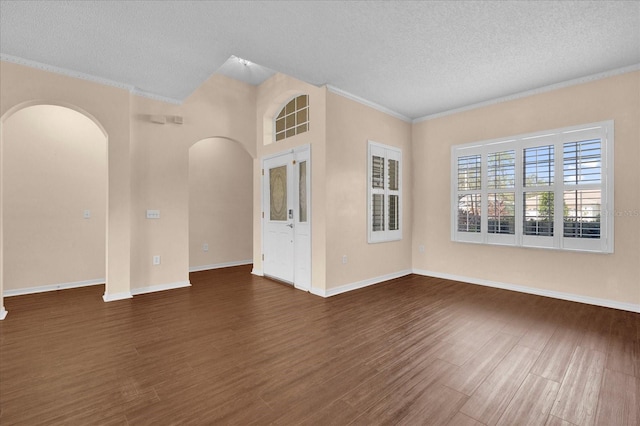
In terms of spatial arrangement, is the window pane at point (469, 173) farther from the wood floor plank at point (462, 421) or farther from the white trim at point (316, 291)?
the wood floor plank at point (462, 421)

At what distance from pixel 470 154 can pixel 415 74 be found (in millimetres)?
1824

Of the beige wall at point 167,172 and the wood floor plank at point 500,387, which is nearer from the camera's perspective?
the wood floor plank at point 500,387

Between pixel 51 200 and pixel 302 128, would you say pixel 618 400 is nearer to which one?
pixel 302 128

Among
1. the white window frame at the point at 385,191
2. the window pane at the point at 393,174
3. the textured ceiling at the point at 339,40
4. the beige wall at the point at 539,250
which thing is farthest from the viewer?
the window pane at the point at 393,174

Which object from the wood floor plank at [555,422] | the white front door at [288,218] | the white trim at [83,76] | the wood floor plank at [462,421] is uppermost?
the white trim at [83,76]

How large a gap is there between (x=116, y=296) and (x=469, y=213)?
5344 millimetres

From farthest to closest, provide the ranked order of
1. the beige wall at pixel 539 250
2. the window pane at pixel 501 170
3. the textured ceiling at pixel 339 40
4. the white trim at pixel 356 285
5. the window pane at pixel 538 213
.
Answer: the window pane at pixel 501 170
the white trim at pixel 356 285
the window pane at pixel 538 213
the beige wall at pixel 539 250
the textured ceiling at pixel 339 40

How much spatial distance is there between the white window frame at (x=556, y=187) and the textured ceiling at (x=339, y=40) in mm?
728

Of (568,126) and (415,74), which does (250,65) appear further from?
(568,126)

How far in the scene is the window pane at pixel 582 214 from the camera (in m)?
3.73

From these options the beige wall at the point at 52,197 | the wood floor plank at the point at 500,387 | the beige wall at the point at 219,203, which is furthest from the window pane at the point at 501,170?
the beige wall at the point at 52,197

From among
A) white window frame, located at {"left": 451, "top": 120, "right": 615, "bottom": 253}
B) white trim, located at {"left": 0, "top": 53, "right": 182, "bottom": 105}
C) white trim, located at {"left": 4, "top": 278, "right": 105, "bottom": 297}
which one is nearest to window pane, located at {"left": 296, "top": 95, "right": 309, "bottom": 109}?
white trim, located at {"left": 0, "top": 53, "right": 182, "bottom": 105}

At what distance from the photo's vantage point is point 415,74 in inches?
148

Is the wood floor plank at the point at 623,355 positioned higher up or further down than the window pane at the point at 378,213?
further down
